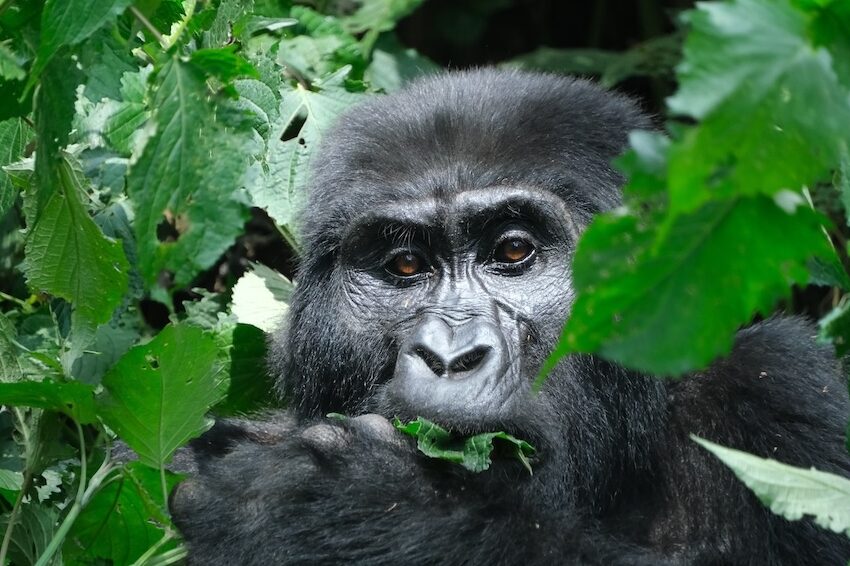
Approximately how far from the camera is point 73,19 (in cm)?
228

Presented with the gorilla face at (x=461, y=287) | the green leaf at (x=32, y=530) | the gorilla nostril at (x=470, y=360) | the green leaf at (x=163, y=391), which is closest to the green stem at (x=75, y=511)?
the green leaf at (x=163, y=391)

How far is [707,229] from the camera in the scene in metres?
1.62

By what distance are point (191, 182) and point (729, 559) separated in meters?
1.77

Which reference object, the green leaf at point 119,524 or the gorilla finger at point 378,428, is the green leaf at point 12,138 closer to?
the green leaf at point 119,524

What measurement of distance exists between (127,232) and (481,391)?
55.8 inches

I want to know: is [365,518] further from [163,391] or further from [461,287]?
[461,287]

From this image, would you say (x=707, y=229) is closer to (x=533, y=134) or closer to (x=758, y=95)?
(x=758, y=95)

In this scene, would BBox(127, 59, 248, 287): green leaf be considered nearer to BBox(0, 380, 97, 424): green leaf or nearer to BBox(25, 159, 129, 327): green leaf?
BBox(25, 159, 129, 327): green leaf

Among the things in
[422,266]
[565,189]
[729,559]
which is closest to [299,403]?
[422,266]

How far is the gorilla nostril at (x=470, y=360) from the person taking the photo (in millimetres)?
3117

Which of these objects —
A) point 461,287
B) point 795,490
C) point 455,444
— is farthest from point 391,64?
point 795,490

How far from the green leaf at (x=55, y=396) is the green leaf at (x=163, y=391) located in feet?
0.14

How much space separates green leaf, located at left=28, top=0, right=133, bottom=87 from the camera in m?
2.27

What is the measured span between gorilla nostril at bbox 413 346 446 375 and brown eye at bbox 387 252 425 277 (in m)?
0.46
